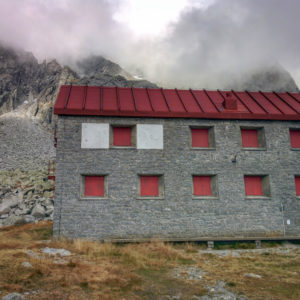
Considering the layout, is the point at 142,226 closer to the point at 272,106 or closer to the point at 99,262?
the point at 99,262

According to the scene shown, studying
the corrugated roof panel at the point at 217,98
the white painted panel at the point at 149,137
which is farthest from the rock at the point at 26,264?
the corrugated roof panel at the point at 217,98

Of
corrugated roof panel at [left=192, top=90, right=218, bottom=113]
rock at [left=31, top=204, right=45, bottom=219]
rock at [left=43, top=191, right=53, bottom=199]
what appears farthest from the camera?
rock at [left=43, top=191, right=53, bottom=199]

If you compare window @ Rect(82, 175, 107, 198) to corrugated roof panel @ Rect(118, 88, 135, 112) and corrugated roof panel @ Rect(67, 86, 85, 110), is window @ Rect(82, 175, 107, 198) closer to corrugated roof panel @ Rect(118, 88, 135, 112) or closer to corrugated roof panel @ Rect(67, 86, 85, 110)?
corrugated roof panel @ Rect(67, 86, 85, 110)

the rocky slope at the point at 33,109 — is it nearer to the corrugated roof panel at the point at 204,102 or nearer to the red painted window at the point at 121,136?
the red painted window at the point at 121,136

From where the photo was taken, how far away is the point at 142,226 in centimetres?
1576

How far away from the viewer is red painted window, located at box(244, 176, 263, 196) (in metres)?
17.2

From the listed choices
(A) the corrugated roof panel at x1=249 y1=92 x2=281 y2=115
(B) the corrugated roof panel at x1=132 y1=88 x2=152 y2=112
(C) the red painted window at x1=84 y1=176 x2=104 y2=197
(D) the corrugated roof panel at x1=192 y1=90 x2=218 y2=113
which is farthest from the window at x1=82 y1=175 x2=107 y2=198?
(A) the corrugated roof panel at x1=249 y1=92 x2=281 y2=115

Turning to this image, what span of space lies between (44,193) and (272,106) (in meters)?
23.3

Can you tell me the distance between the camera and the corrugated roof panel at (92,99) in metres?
16.7

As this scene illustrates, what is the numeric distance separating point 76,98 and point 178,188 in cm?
758

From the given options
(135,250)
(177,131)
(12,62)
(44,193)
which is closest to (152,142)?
(177,131)

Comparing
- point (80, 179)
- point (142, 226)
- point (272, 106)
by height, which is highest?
point (272, 106)

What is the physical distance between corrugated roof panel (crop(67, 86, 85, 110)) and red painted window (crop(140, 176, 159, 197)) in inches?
203

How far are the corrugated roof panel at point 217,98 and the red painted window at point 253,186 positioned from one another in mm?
4248
